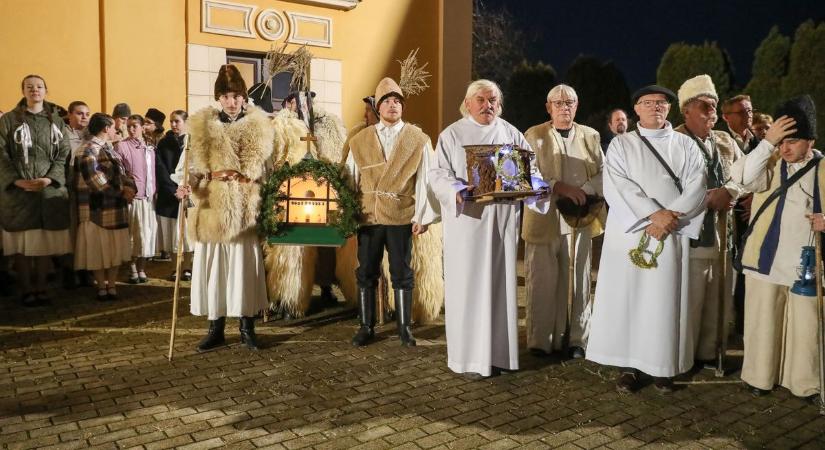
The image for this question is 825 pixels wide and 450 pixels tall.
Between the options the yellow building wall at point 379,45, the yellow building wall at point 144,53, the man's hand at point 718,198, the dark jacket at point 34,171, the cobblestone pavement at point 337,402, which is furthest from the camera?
the yellow building wall at point 379,45

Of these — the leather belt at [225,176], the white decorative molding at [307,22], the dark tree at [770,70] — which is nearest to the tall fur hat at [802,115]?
the leather belt at [225,176]

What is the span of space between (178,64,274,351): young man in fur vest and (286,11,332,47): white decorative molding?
19.4 feet

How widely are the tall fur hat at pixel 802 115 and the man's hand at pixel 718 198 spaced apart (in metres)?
0.70

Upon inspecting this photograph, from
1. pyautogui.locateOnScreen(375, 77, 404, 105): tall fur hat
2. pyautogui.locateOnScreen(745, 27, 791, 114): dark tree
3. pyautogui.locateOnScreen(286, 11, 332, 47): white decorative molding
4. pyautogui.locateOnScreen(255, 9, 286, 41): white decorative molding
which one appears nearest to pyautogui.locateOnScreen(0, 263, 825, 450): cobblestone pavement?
pyautogui.locateOnScreen(375, 77, 404, 105): tall fur hat

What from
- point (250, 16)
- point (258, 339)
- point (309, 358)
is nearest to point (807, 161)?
point (309, 358)

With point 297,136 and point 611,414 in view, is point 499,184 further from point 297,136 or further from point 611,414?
point 297,136

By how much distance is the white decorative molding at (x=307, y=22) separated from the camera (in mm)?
11562

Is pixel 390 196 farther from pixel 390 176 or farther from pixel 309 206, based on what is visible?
pixel 309 206

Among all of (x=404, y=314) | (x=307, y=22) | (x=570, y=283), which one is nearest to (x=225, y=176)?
(x=404, y=314)

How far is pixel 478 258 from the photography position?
5238mm

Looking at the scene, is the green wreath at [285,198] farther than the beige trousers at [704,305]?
Yes

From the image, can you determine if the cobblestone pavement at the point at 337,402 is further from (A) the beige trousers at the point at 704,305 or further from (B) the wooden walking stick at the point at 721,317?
(A) the beige trousers at the point at 704,305

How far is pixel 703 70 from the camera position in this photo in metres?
28.8

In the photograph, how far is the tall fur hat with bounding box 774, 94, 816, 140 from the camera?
464 cm
